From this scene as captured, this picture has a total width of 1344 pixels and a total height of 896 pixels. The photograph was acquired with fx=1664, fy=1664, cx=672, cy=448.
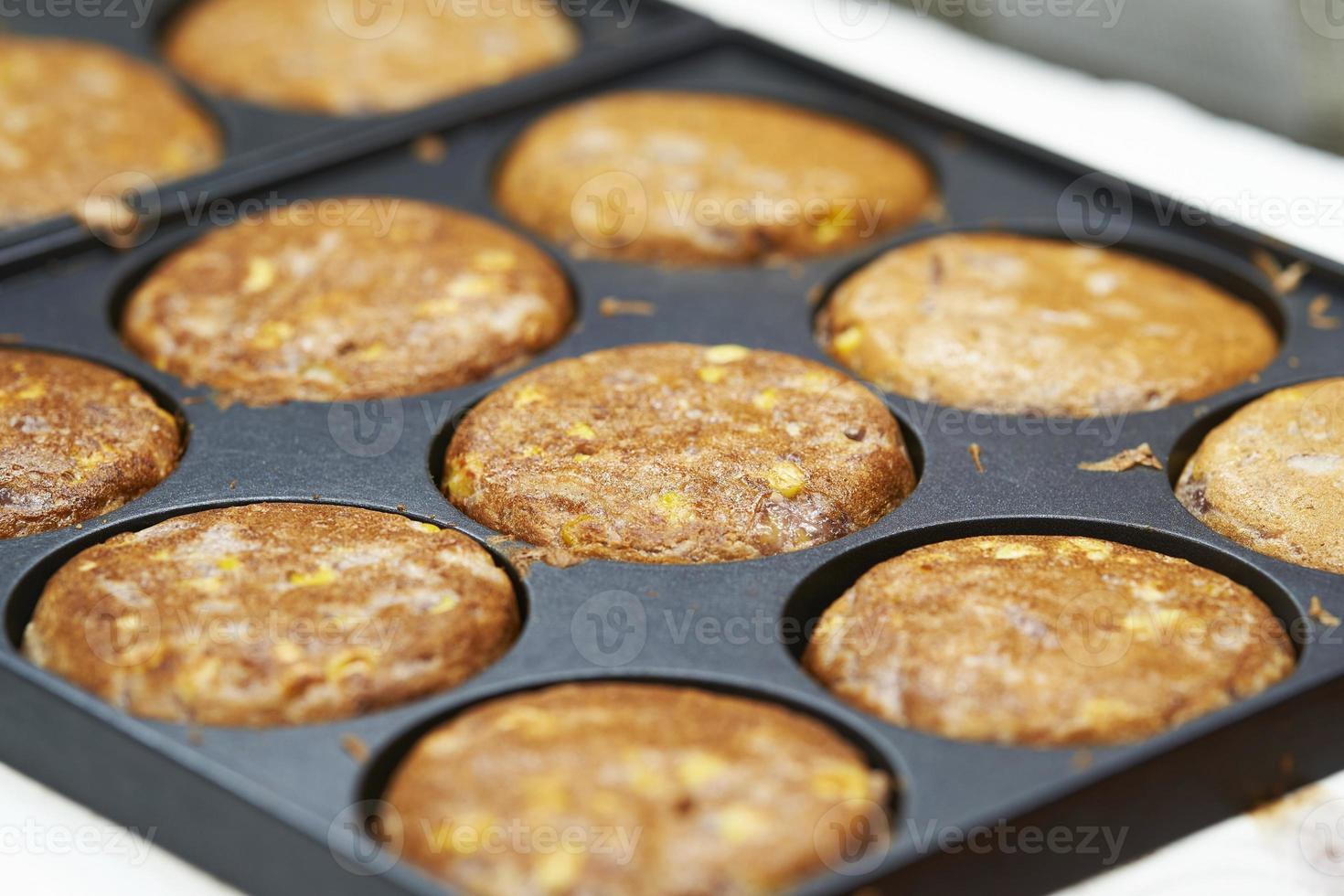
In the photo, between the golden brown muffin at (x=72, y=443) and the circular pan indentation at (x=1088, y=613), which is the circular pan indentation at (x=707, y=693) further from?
the golden brown muffin at (x=72, y=443)

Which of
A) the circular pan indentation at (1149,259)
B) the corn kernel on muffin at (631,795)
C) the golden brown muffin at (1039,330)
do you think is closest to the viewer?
the corn kernel on muffin at (631,795)

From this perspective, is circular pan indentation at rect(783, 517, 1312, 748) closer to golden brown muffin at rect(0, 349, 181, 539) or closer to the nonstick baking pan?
golden brown muffin at rect(0, 349, 181, 539)

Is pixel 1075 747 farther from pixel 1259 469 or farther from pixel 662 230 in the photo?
pixel 662 230

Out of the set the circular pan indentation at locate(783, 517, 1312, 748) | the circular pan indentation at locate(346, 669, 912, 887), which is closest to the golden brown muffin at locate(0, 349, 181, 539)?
the circular pan indentation at locate(346, 669, 912, 887)

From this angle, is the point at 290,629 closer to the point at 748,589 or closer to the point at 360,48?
the point at 748,589

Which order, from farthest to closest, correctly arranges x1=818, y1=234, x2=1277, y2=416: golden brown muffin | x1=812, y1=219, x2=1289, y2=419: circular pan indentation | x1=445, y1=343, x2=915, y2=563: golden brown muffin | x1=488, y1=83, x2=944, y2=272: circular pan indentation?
x1=488, y1=83, x2=944, y2=272: circular pan indentation
x1=812, y1=219, x2=1289, y2=419: circular pan indentation
x1=818, y1=234, x2=1277, y2=416: golden brown muffin
x1=445, y1=343, x2=915, y2=563: golden brown muffin

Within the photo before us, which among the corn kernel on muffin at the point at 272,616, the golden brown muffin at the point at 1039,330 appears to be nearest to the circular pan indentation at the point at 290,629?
the corn kernel on muffin at the point at 272,616

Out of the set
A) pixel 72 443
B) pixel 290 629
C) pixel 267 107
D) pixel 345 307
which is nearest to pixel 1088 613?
pixel 290 629
